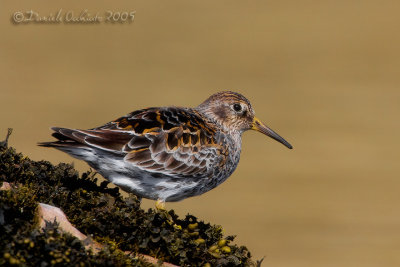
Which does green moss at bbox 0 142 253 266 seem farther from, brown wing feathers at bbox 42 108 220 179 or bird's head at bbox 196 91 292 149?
bird's head at bbox 196 91 292 149

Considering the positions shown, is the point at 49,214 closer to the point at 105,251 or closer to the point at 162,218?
the point at 105,251

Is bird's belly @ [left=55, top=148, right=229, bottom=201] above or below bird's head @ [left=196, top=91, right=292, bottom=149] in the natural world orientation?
below

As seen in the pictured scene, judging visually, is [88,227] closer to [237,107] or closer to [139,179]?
[139,179]

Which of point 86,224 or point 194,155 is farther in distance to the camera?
point 194,155

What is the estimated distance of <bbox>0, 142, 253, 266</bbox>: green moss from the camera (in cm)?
602

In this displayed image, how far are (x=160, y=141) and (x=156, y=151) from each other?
21 cm

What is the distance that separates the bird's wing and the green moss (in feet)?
2.93

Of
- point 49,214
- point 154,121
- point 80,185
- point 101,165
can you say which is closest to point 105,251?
point 49,214

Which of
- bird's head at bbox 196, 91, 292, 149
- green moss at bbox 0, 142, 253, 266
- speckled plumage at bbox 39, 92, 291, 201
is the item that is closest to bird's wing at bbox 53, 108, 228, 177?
speckled plumage at bbox 39, 92, 291, 201

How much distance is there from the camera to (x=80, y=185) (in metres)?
8.26

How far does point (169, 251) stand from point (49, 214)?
141 cm

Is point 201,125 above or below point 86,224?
above

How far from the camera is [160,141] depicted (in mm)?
9969

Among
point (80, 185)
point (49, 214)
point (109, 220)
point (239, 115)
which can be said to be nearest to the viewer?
point (49, 214)
